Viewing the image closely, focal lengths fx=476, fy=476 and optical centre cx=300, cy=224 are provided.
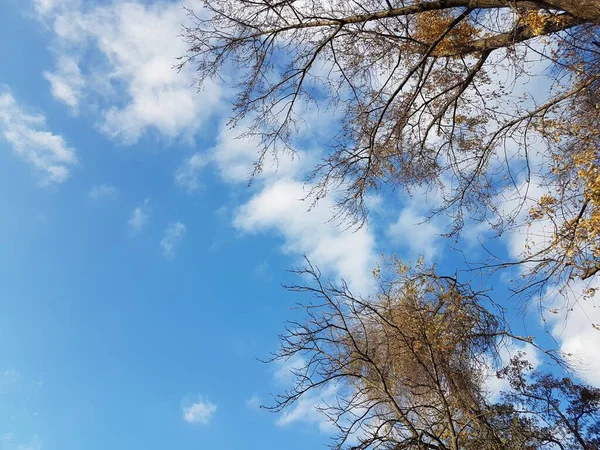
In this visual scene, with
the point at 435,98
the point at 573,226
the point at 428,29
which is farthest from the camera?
the point at 435,98

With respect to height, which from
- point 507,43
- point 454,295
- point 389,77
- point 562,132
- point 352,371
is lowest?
point 352,371

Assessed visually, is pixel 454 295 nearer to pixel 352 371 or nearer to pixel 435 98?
pixel 352 371

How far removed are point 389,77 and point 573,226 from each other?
3.88 meters

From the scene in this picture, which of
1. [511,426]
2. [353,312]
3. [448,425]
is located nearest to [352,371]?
[353,312]

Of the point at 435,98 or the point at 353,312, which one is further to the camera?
the point at 435,98

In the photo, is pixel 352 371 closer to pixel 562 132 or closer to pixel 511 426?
pixel 511 426

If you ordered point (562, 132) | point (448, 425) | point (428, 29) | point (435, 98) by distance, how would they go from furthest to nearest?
point (435, 98)
point (428, 29)
point (562, 132)
point (448, 425)

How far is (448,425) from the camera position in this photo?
561 centimetres

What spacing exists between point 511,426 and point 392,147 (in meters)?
4.97

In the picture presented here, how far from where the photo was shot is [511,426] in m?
5.96

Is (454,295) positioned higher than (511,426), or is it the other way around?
(454,295)

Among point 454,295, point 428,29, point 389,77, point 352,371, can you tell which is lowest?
point 352,371

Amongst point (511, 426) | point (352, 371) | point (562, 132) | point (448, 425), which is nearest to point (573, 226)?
point (562, 132)

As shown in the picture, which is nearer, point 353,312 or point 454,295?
point 353,312
